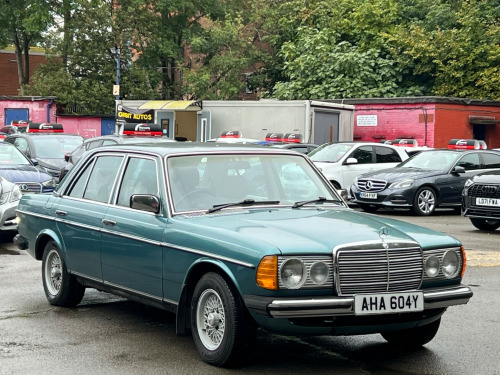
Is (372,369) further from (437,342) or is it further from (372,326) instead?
(437,342)

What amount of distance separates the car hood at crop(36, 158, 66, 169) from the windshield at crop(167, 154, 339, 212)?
15.1m

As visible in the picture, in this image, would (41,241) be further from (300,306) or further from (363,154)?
(363,154)

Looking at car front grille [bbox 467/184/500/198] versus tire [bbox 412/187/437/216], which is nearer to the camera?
car front grille [bbox 467/184/500/198]

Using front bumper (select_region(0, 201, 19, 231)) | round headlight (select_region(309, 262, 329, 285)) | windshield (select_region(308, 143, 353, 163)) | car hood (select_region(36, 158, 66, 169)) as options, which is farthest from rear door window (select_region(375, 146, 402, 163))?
round headlight (select_region(309, 262, 329, 285))

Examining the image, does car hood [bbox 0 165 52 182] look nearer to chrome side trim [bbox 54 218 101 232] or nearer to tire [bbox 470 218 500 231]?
chrome side trim [bbox 54 218 101 232]

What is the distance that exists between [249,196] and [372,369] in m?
1.63

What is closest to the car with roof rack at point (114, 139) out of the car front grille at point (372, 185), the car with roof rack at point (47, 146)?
the car with roof rack at point (47, 146)

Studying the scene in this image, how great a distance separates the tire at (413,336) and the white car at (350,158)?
14.8 m

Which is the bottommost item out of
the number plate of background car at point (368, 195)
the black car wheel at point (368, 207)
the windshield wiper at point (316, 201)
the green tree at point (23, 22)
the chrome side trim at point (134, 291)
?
the black car wheel at point (368, 207)

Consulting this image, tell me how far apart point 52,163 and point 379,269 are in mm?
17034

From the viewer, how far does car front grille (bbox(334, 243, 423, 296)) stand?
562 cm

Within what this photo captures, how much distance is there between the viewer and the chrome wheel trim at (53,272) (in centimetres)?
817

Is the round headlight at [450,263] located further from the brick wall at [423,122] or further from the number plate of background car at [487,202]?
the brick wall at [423,122]

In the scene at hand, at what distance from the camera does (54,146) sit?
2255cm
